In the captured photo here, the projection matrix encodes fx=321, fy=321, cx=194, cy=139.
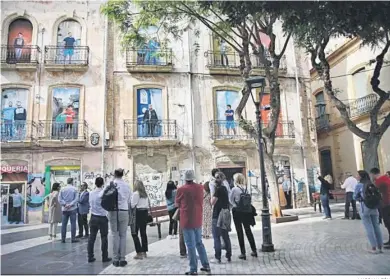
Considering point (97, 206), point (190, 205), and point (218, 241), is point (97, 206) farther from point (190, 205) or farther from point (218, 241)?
point (218, 241)

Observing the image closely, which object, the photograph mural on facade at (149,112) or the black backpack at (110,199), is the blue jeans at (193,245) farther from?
the photograph mural on facade at (149,112)

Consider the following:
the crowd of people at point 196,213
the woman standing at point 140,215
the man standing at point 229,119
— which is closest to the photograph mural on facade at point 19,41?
the man standing at point 229,119

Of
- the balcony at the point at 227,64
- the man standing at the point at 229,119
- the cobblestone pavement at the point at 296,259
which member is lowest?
the cobblestone pavement at the point at 296,259

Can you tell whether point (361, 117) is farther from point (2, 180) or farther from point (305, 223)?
point (2, 180)

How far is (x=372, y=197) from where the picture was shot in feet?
20.5

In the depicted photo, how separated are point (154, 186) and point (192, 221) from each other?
33.3ft

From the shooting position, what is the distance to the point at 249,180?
15945 mm

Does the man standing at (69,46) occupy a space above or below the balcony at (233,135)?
above

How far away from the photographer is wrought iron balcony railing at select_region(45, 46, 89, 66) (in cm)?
1521

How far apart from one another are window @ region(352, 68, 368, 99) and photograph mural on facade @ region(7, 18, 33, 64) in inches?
677

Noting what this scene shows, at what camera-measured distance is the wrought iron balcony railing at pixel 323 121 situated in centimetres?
2053

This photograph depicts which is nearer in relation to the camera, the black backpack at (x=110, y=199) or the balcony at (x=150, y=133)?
the black backpack at (x=110, y=199)

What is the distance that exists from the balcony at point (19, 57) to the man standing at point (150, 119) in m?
5.57

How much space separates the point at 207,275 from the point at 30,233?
8174 mm
